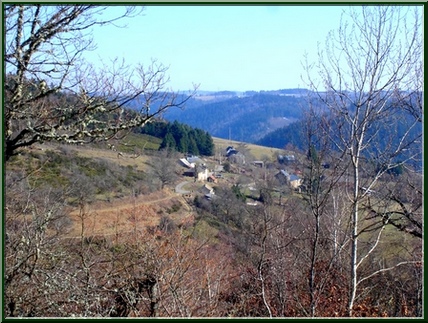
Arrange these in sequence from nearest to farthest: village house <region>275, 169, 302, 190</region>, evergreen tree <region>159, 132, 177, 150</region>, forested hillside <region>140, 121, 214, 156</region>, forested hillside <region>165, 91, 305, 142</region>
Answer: village house <region>275, 169, 302, 190</region> < evergreen tree <region>159, 132, 177, 150</region> < forested hillside <region>140, 121, 214, 156</region> < forested hillside <region>165, 91, 305, 142</region>

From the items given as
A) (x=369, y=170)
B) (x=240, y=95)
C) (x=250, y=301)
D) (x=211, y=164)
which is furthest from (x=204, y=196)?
(x=240, y=95)

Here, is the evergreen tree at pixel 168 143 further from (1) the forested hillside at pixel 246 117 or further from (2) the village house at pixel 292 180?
(1) the forested hillside at pixel 246 117

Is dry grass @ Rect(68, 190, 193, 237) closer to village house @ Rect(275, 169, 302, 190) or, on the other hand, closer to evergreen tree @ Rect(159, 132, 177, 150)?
evergreen tree @ Rect(159, 132, 177, 150)

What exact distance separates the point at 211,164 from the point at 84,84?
37.3 meters

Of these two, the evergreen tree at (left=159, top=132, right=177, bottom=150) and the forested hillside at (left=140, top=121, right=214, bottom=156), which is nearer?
the evergreen tree at (left=159, top=132, right=177, bottom=150)

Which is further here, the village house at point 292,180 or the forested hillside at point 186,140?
the forested hillside at point 186,140

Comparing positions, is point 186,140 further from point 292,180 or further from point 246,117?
point 246,117

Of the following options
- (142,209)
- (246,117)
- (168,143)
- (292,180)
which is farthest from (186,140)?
(246,117)

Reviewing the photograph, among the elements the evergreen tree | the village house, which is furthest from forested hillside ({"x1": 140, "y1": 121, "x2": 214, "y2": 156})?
the village house

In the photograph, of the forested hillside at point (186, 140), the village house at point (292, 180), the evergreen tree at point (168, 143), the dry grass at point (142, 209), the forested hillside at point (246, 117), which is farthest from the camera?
the forested hillside at point (246, 117)

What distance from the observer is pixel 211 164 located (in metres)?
42.1

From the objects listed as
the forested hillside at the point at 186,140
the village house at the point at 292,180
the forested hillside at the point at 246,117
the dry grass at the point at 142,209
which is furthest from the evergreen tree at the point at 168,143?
the forested hillside at the point at 246,117

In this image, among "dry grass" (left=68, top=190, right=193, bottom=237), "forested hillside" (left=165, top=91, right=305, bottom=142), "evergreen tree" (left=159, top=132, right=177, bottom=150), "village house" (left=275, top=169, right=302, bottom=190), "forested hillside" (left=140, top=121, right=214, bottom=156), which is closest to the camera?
"village house" (left=275, top=169, right=302, bottom=190)

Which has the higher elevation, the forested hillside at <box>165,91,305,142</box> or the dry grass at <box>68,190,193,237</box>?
the forested hillside at <box>165,91,305,142</box>
